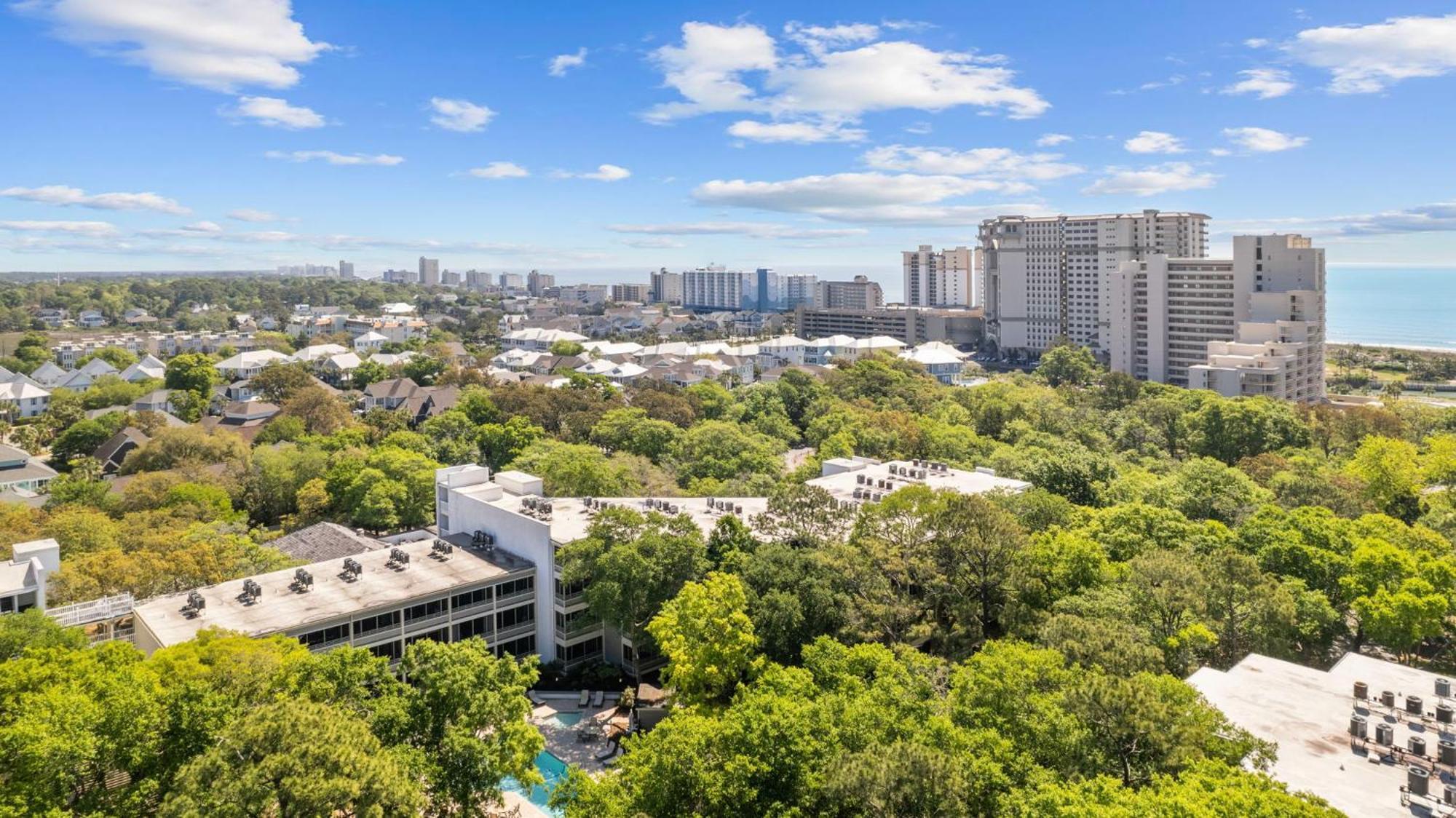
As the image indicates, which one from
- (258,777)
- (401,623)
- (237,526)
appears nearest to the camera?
(258,777)

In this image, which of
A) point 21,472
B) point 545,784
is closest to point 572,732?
point 545,784

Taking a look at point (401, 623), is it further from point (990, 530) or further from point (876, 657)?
point (990, 530)

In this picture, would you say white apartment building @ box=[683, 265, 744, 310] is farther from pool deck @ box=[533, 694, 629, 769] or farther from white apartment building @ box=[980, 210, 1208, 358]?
pool deck @ box=[533, 694, 629, 769]

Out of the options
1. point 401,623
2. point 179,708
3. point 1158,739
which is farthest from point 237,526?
point 1158,739

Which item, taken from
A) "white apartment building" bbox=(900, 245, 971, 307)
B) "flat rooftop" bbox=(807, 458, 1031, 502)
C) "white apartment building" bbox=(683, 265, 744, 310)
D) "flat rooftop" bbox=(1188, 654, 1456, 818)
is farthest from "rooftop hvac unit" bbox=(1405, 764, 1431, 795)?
"white apartment building" bbox=(683, 265, 744, 310)

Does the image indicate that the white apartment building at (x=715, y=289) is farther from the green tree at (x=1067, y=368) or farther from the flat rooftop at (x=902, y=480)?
the flat rooftop at (x=902, y=480)

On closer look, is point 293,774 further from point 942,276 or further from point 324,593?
point 942,276
